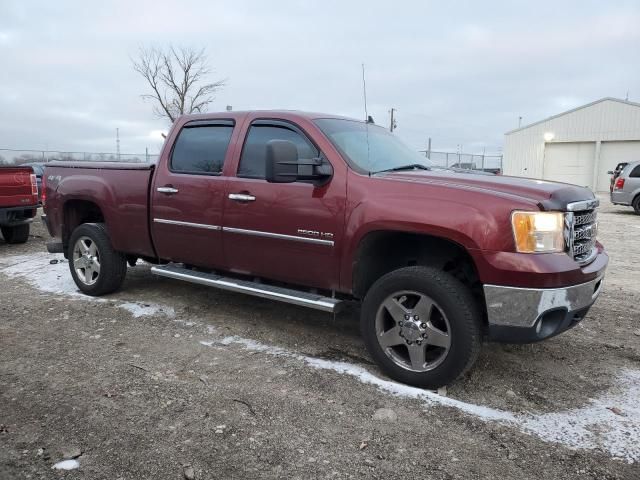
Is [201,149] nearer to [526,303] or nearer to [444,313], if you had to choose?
[444,313]

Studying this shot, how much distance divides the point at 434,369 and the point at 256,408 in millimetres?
1172

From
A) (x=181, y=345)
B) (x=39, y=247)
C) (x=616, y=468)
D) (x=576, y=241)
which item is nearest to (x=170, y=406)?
(x=181, y=345)

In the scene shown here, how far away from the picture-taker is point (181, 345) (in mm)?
4305

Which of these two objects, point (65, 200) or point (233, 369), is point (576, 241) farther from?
point (65, 200)

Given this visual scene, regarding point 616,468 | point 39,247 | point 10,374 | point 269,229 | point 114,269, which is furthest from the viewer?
point 39,247

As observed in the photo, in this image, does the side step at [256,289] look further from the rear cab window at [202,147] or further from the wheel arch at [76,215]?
the wheel arch at [76,215]

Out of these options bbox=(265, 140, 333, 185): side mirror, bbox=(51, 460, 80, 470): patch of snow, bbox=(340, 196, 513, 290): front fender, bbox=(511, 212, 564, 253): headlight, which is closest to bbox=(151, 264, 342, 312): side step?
bbox=(340, 196, 513, 290): front fender

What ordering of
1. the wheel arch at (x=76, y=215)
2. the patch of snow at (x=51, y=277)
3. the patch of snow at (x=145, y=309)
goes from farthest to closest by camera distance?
1. the wheel arch at (x=76, y=215)
2. the patch of snow at (x=51, y=277)
3. the patch of snow at (x=145, y=309)

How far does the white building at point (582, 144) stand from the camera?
28.2m

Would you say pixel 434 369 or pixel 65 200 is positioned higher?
pixel 65 200

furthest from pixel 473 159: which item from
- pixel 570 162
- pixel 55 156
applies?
pixel 55 156

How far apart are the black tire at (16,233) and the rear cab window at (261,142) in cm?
672

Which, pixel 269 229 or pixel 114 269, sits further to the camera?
pixel 114 269

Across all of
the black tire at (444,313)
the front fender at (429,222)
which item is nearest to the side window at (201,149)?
the front fender at (429,222)
